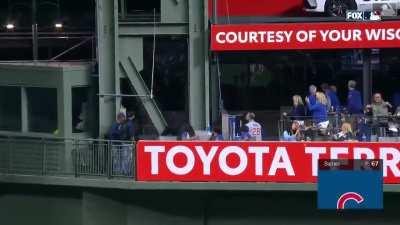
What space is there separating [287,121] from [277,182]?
1851 mm

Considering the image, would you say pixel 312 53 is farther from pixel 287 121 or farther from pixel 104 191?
pixel 104 191

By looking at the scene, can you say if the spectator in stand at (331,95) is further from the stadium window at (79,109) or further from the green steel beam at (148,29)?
the stadium window at (79,109)

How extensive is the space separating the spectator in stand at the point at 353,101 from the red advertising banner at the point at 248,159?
236 centimetres

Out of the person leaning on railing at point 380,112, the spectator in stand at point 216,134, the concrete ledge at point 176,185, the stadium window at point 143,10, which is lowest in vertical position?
the concrete ledge at point 176,185

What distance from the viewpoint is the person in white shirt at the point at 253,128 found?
2033cm

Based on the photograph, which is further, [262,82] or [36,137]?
[262,82]

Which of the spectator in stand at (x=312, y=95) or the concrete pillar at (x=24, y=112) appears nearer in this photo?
the spectator in stand at (x=312, y=95)

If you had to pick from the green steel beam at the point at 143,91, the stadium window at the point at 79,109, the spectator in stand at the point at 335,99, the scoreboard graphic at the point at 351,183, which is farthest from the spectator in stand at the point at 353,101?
the stadium window at the point at 79,109

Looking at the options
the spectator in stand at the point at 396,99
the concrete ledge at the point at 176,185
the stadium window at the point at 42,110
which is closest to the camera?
the concrete ledge at the point at 176,185

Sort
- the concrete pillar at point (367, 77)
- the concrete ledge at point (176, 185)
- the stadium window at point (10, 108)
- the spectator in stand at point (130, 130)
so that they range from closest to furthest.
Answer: the concrete ledge at point (176, 185) → the spectator in stand at point (130, 130) → the stadium window at point (10, 108) → the concrete pillar at point (367, 77)

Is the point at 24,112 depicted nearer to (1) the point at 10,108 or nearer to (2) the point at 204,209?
(1) the point at 10,108

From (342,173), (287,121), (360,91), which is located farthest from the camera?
(360,91)

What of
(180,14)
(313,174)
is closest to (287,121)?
(313,174)

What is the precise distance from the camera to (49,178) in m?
20.1
